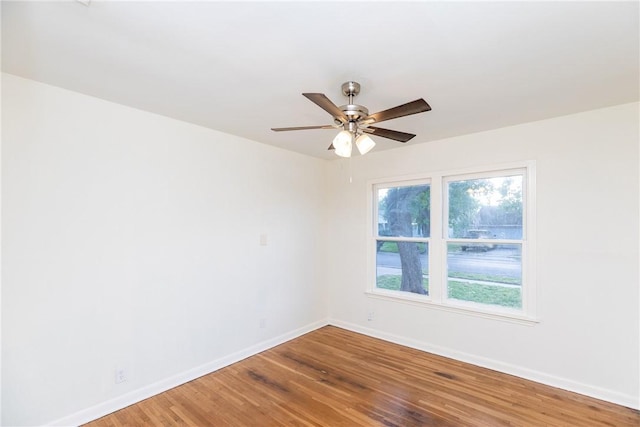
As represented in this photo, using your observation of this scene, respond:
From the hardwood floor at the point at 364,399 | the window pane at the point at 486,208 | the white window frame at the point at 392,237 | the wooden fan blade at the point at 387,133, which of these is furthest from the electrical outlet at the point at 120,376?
the window pane at the point at 486,208

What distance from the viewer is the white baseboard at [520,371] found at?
104 inches

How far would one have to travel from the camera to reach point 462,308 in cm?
350

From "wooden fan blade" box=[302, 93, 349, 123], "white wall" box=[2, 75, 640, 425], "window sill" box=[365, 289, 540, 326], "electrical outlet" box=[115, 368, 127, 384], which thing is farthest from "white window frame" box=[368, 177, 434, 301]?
→ "electrical outlet" box=[115, 368, 127, 384]

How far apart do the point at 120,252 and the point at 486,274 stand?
3.69 meters

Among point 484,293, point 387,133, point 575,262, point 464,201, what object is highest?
point 387,133

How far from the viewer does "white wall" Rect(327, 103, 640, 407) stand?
2652 millimetres

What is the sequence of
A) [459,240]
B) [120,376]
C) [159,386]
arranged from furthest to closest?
[459,240]
[159,386]
[120,376]

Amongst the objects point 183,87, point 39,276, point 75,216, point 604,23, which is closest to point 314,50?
point 183,87

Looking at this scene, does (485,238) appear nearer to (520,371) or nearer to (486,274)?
(486,274)

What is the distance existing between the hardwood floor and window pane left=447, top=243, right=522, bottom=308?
758 millimetres

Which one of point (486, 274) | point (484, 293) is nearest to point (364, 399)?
point (484, 293)

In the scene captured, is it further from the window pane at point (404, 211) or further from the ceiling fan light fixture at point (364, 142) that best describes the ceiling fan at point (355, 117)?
the window pane at point (404, 211)

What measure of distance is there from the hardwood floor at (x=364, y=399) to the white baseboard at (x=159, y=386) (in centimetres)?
6

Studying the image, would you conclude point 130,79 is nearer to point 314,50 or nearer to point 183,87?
point 183,87
